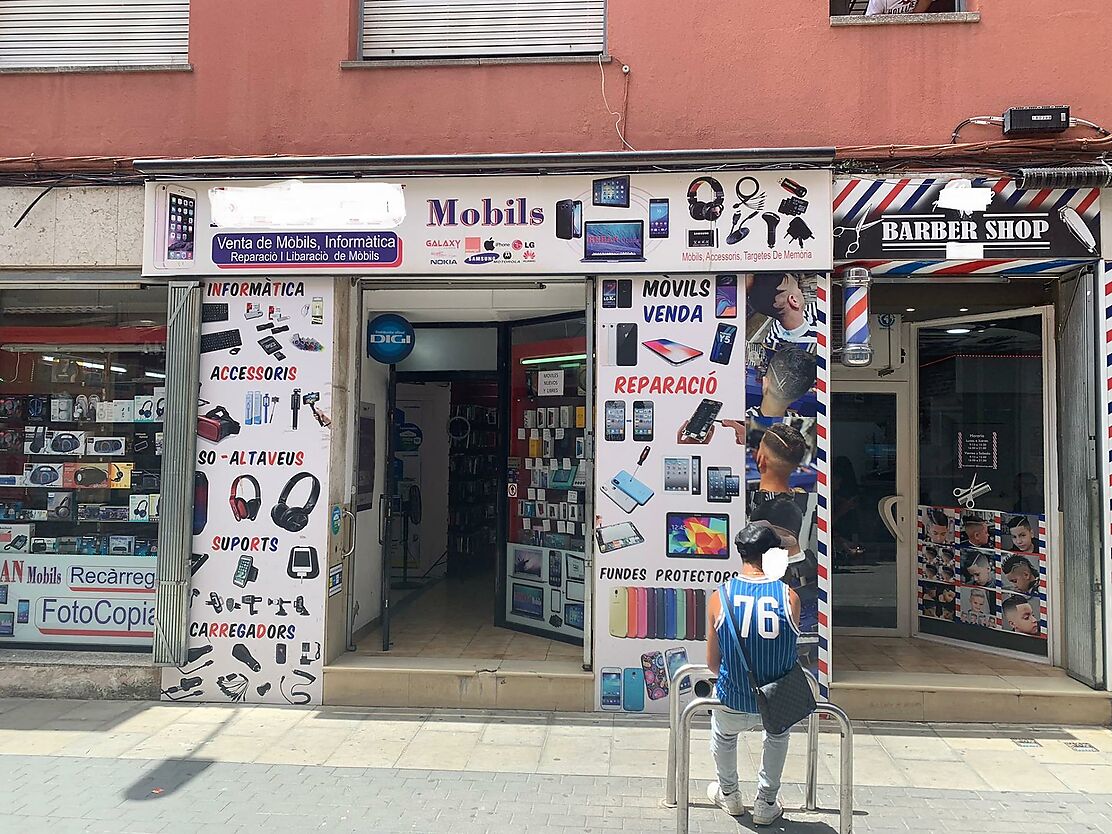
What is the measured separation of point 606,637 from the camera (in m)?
6.04

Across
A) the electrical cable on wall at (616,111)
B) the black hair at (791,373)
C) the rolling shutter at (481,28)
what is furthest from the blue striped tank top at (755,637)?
the rolling shutter at (481,28)

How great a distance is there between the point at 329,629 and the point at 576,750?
2.23 m

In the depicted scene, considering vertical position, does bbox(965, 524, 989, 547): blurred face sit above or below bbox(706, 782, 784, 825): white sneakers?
above

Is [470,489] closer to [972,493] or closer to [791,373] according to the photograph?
[791,373]

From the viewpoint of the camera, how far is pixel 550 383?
24.6 ft

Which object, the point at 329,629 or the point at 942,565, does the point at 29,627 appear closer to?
the point at 329,629

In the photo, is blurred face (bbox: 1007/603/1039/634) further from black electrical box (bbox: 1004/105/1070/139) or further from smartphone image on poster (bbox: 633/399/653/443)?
black electrical box (bbox: 1004/105/1070/139)

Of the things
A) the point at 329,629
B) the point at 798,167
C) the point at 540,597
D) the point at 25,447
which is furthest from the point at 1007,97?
the point at 25,447

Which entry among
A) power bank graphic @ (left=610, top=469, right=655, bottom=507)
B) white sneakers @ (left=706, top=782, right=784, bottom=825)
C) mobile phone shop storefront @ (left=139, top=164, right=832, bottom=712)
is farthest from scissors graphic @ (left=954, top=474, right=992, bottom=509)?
white sneakers @ (left=706, top=782, right=784, bottom=825)

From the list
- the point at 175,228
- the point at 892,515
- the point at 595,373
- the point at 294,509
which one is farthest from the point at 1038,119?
the point at 175,228

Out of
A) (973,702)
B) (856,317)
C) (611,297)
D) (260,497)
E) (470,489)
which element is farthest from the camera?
(470,489)

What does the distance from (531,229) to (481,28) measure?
6.13 feet

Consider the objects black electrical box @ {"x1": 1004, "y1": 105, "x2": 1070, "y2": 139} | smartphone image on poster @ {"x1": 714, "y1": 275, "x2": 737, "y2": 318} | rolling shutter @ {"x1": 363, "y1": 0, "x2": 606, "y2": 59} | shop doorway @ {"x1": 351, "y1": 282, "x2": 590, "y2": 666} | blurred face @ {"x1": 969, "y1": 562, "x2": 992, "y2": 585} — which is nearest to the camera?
black electrical box @ {"x1": 1004, "y1": 105, "x2": 1070, "y2": 139}

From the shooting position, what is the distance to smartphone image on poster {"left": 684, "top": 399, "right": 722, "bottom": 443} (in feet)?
19.9
